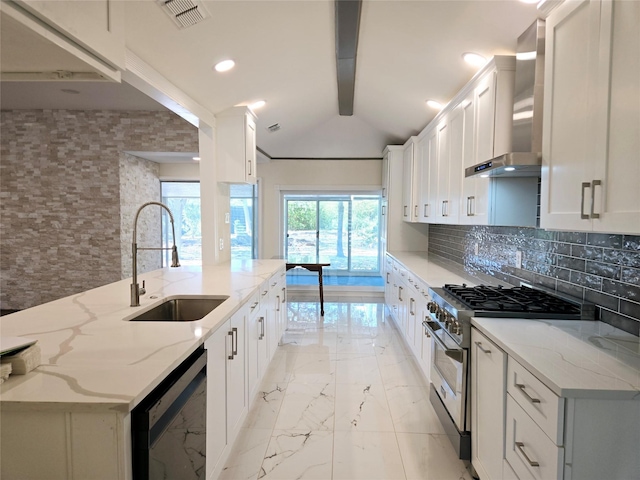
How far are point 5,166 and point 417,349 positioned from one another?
5.75m

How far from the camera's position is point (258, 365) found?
2.82 meters

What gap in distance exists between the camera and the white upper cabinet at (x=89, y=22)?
0.96m

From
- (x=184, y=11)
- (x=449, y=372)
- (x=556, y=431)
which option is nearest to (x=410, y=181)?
(x=449, y=372)

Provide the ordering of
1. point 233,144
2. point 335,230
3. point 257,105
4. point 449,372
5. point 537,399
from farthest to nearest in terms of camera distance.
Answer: point 335,230
point 257,105
point 233,144
point 449,372
point 537,399

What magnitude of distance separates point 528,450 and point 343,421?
142 centimetres

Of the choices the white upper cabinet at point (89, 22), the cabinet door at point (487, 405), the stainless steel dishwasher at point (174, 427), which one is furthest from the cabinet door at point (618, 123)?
the white upper cabinet at point (89, 22)

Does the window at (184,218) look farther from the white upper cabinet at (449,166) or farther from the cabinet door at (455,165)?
the cabinet door at (455,165)

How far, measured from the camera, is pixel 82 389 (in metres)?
1.08

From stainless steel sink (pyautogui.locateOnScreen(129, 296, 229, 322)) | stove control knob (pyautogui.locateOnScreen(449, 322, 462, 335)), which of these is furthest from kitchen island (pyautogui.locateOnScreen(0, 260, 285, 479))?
stove control knob (pyautogui.locateOnScreen(449, 322, 462, 335))

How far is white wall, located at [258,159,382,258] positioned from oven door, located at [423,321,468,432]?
4.45 metres

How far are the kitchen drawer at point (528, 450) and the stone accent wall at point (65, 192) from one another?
15.4 ft

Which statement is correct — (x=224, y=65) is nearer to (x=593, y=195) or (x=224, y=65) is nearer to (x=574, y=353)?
(x=593, y=195)

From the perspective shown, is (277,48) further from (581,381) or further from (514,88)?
(581,381)

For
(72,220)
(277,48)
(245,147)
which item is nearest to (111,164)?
(72,220)
